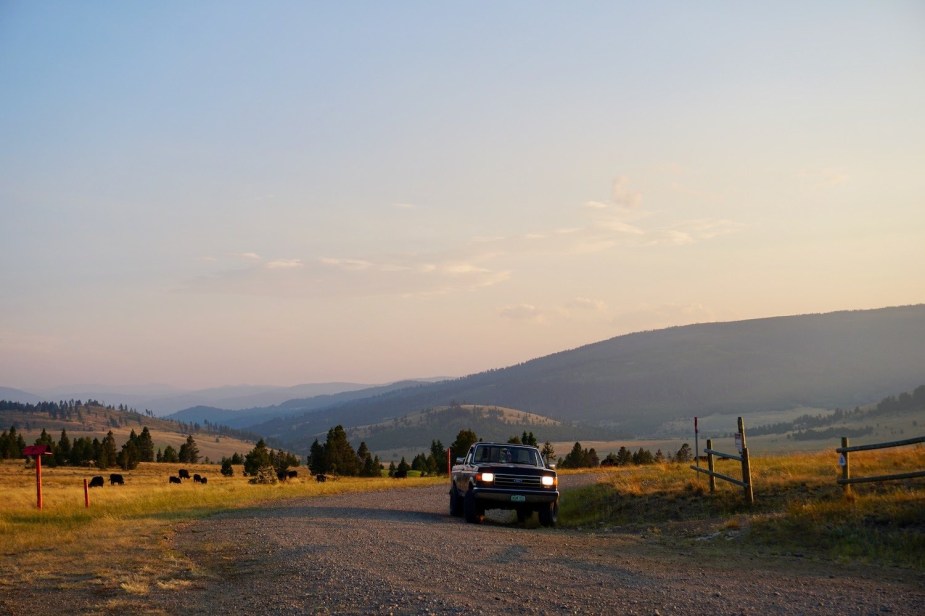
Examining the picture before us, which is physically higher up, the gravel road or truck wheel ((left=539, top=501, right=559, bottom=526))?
the gravel road

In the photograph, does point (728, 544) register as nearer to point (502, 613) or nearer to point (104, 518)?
point (502, 613)

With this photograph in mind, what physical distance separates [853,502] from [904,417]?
137594 mm

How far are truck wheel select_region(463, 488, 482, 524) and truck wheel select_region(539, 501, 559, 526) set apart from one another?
156 cm

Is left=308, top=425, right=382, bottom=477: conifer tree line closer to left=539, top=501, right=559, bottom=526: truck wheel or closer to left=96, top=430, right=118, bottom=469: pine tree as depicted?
left=96, top=430, right=118, bottom=469: pine tree

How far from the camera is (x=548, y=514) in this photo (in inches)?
836

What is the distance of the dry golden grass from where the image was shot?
13.5 meters

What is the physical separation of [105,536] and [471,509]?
27.1 ft

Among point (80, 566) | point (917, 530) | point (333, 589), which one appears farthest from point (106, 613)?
point (917, 530)

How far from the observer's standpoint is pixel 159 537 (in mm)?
19016

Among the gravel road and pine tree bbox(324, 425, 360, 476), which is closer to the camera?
the gravel road

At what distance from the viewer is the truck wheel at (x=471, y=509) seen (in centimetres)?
2114

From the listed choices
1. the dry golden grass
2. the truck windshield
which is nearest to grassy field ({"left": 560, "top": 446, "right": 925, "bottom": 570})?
the truck windshield

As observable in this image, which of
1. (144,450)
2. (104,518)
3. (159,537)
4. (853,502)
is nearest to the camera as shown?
(853,502)

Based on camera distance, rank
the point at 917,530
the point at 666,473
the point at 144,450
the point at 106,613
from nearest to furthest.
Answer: the point at 106,613 < the point at 917,530 < the point at 666,473 < the point at 144,450
